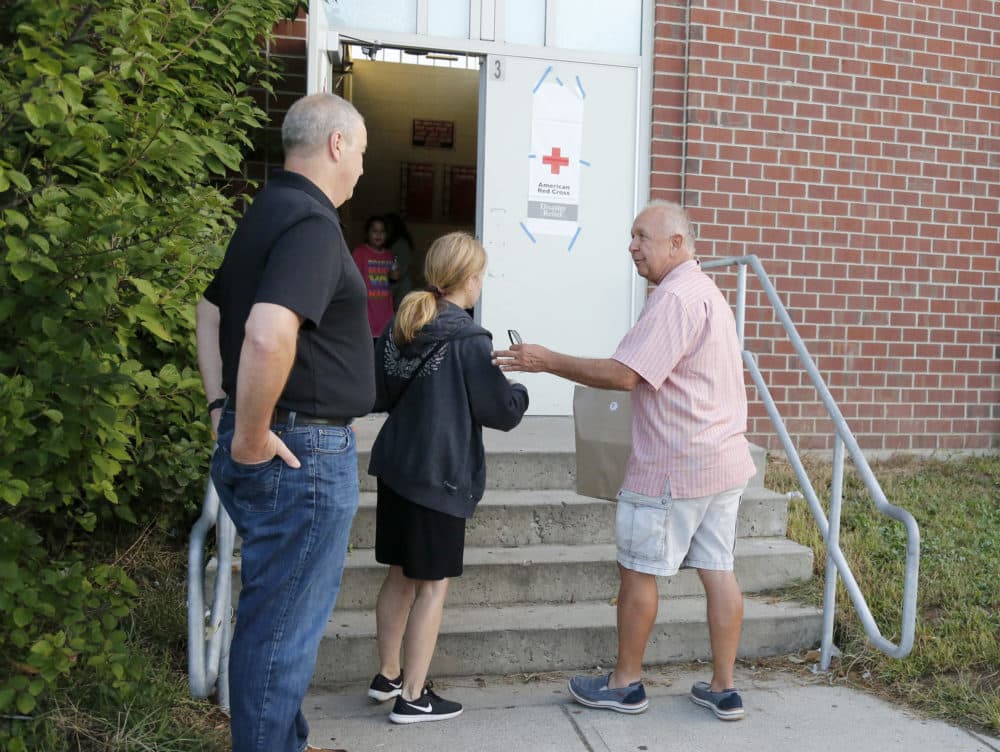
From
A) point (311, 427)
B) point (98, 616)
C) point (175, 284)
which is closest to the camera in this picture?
point (311, 427)

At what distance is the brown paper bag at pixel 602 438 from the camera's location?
11.5ft

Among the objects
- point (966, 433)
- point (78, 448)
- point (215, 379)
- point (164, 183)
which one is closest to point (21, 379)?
point (78, 448)

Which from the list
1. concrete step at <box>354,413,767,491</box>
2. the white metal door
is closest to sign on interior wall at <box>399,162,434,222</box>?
the white metal door

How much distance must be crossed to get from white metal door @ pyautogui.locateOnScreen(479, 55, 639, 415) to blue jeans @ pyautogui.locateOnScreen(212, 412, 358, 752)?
12.2ft

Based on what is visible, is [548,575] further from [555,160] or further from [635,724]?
[555,160]

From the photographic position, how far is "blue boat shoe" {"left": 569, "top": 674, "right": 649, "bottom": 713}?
11.1 ft

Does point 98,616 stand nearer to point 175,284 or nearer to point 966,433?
Result: point 175,284

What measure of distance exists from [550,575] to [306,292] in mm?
2325

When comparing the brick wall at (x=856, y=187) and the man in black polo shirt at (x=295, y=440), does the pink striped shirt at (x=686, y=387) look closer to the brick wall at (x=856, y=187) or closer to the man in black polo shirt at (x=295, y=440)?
the man in black polo shirt at (x=295, y=440)

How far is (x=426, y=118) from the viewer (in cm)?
1003

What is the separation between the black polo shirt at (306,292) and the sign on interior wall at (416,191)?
809 centimetres

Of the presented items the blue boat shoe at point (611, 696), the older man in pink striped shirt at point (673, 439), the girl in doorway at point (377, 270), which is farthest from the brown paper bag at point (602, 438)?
the girl in doorway at point (377, 270)

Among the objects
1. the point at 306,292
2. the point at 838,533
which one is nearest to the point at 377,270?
the point at 838,533

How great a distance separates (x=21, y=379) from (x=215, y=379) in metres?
0.47
